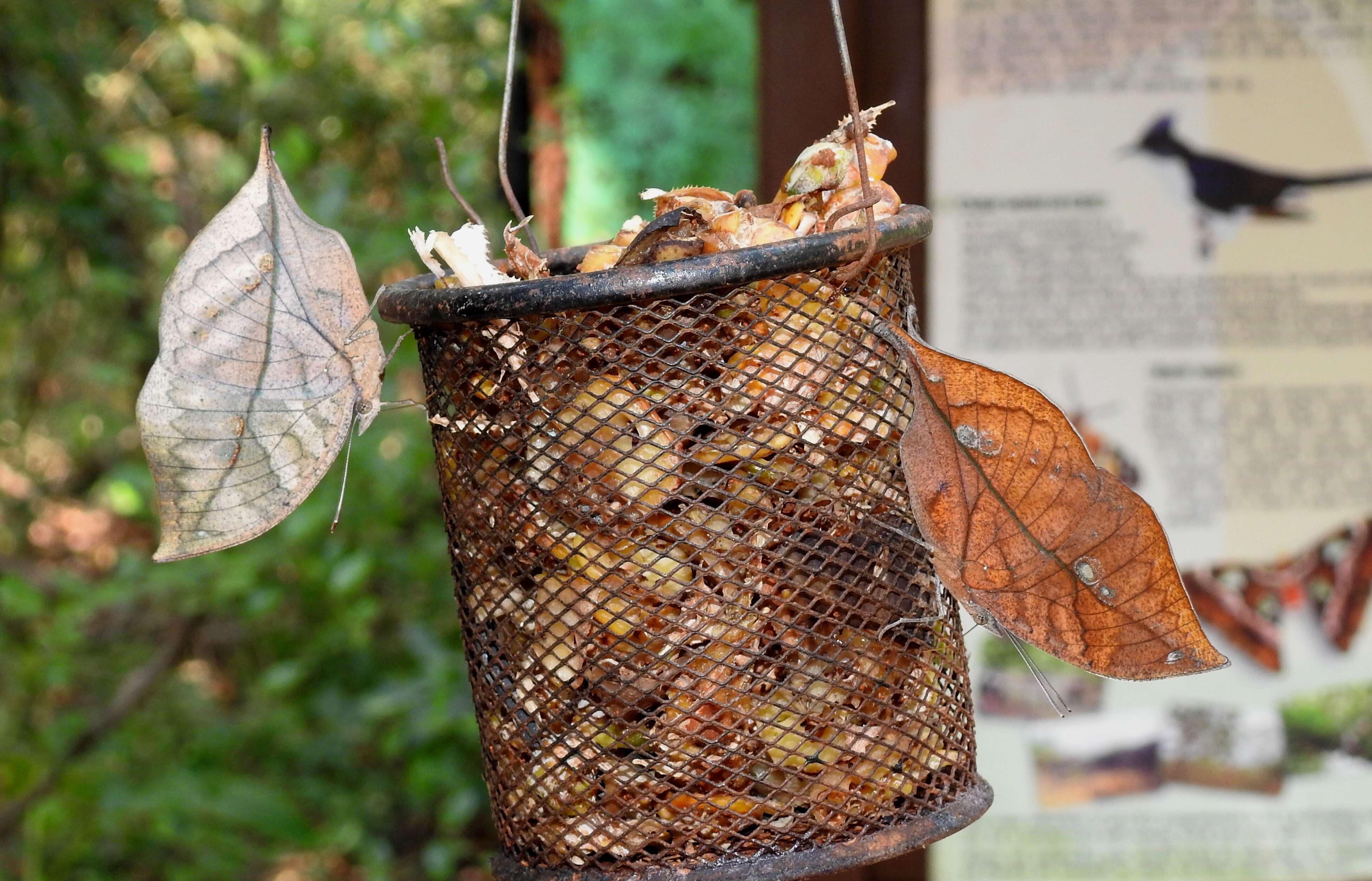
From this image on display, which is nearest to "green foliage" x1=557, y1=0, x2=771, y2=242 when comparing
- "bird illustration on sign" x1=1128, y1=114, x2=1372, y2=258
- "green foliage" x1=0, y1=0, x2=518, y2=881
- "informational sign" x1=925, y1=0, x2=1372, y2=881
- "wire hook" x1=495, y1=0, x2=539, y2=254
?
"green foliage" x1=0, y1=0, x2=518, y2=881

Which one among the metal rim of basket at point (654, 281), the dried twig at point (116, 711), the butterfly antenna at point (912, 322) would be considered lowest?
the dried twig at point (116, 711)

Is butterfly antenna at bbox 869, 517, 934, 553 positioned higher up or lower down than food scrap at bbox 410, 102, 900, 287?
lower down

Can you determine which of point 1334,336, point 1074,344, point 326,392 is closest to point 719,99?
point 1074,344

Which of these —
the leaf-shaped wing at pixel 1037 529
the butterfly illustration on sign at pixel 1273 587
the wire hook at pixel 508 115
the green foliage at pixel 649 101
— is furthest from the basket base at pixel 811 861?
the green foliage at pixel 649 101

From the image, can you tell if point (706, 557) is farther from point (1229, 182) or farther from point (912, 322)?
point (1229, 182)

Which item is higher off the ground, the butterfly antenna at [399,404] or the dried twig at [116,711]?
the butterfly antenna at [399,404]

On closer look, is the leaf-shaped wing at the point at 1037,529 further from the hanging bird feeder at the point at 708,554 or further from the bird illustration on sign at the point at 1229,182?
the bird illustration on sign at the point at 1229,182

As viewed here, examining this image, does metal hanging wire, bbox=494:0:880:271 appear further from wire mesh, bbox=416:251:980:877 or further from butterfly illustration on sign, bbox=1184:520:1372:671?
butterfly illustration on sign, bbox=1184:520:1372:671

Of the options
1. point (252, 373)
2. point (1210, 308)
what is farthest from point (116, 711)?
point (1210, 308)
